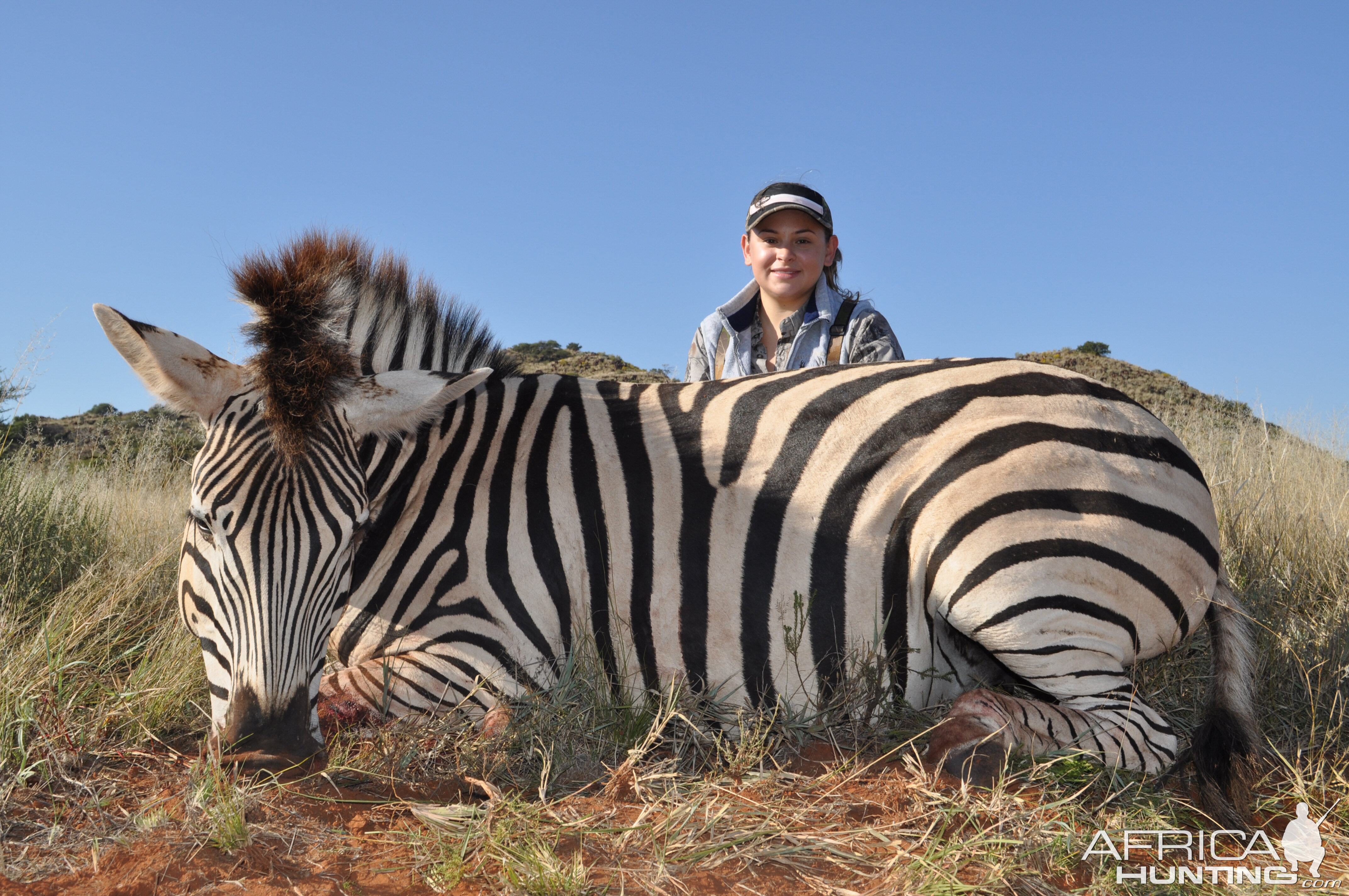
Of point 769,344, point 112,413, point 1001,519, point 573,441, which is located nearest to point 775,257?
point 769,344

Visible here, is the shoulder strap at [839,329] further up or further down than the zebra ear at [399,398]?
further up

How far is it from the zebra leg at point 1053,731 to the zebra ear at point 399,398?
2018mm

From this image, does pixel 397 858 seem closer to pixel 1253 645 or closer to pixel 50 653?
pixel 50 653

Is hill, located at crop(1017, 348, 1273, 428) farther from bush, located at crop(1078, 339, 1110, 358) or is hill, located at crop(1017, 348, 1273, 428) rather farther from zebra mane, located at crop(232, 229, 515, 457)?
zebra mane, located at crop(232, 229, 515, 457)

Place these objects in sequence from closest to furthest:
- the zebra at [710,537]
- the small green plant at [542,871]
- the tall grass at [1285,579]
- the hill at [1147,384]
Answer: the small green plant at [542,871], the zebra at [710,537], the tall grass at [1285,579], the hill at [1147,384]

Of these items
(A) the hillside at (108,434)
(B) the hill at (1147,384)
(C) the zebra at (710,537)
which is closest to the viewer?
(C) the zebra at (710,537)

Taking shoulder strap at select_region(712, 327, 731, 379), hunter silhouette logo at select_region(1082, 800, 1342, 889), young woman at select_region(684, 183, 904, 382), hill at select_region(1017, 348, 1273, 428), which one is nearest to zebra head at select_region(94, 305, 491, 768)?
hunter silhouette logo at select_region(1082, 800, 1342, 889)

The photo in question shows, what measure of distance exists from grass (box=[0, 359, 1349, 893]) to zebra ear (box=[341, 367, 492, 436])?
3.50 feet

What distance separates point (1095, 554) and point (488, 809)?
7.15ft

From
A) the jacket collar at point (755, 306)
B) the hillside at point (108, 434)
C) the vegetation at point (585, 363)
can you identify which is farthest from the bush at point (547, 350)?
the jacket collar at point (755, 306)

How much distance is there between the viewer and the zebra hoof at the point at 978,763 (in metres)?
2.62

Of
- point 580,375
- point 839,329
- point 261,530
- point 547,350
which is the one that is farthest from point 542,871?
point 547,350

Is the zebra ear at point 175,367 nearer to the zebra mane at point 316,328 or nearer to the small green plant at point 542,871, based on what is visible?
the zebra mane at point 316,328

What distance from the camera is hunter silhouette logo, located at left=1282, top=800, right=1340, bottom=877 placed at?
2.46m
